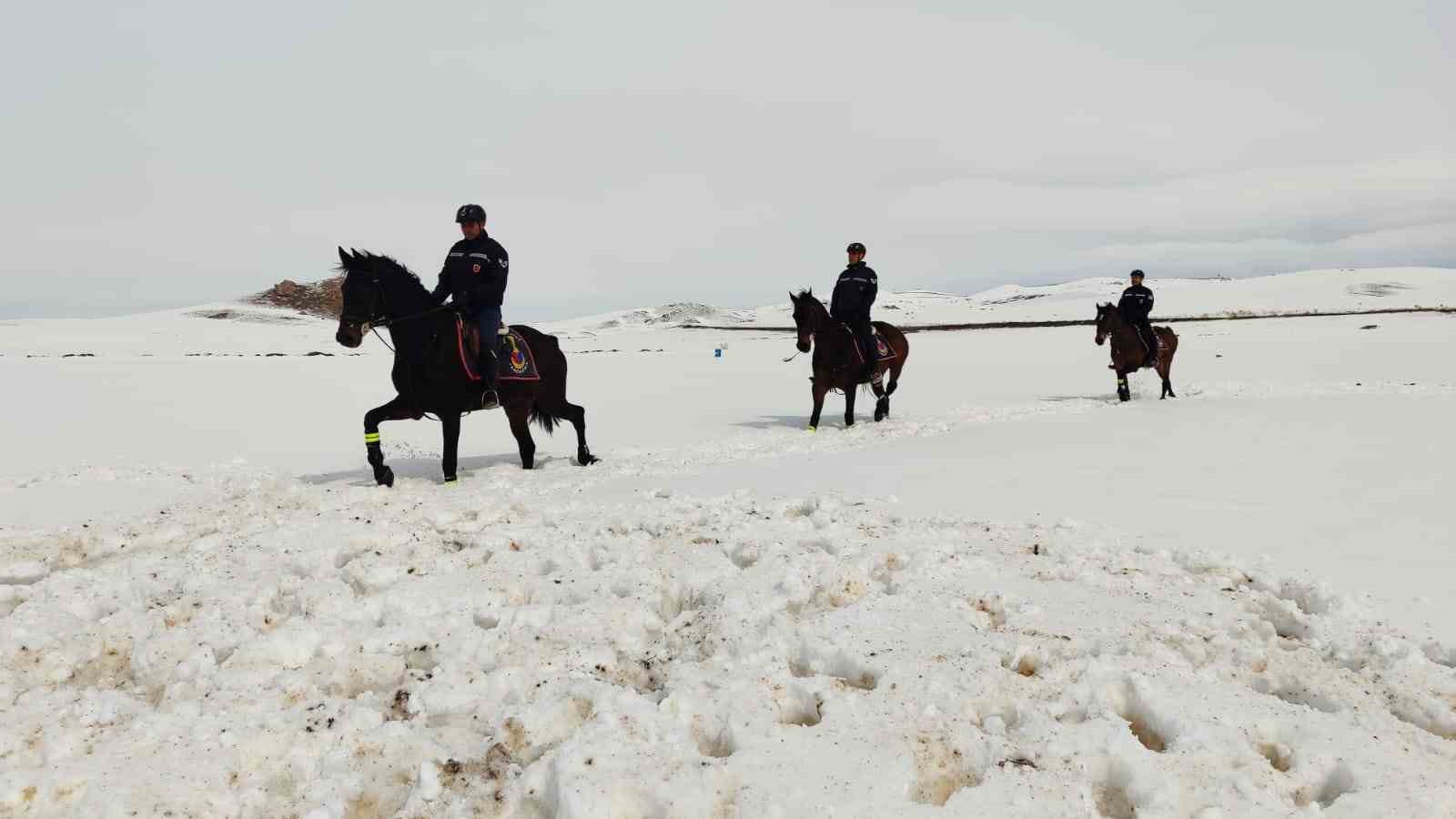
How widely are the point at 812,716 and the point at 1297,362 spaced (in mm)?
24657

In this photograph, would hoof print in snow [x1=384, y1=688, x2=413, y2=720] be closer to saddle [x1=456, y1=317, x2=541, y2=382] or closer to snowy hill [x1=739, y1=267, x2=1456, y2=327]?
saddle [x1=456, y1=317, x2=541, y2=382]

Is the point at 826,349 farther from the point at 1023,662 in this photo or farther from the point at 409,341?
the point at 1023,662

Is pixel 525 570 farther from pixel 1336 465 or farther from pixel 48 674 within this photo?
pixel 1336 465

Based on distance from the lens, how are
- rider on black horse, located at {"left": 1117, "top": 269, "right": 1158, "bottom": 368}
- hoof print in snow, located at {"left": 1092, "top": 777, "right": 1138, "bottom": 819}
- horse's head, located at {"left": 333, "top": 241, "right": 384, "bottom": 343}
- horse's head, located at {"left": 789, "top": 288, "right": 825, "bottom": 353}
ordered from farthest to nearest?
rider on black horse, located at {"left": 1117, "top": 269, "right": 1158, "bottom": 368}
horse's head, located at {"left": 789, "top": 288, "right": 825, "bottom": 353}
horse's head, located at {"left": 333, "top": 241, "right": 384, "bottom": 343}
hoof print in snow, located at {"left": 1092, "top": 777, "right": 1138, "bottom": 819}

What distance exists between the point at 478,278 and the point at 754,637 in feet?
19.1

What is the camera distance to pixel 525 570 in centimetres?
492

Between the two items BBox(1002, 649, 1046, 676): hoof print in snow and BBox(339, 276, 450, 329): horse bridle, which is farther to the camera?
BBox(339, 276, 450, 329): horse bridle

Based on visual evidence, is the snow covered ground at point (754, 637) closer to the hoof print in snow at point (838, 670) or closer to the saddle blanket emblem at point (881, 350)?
the hoof print in snow at point (838, 670)

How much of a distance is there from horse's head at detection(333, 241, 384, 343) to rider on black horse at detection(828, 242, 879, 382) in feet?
23.1

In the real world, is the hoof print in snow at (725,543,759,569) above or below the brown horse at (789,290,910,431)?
below

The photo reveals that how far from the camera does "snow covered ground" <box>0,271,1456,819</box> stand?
272 centimetres

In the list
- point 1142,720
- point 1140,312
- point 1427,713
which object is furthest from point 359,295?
point 1140,312

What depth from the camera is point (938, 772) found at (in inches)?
110

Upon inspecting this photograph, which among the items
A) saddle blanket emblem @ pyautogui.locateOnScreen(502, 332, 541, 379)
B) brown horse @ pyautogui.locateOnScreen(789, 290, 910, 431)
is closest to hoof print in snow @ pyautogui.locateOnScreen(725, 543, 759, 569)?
saddle blanket emblem @ pyautogui.locateOnScreen(502, 332, 541, 379)
